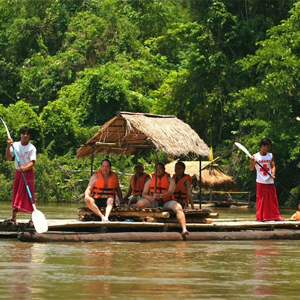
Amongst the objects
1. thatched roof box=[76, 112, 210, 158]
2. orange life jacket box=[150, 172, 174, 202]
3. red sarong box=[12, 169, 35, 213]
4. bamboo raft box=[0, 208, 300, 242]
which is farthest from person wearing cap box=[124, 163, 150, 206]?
red sarong box=[12, 169, 35, 213]

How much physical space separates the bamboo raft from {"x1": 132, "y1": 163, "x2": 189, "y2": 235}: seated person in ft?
0.59

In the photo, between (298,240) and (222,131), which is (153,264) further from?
(222,131)

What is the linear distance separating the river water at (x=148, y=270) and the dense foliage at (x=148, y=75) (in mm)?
14386

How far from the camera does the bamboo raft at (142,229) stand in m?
11.6

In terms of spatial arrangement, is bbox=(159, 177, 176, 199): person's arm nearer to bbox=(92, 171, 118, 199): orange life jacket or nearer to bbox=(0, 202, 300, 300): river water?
bbox=(92, 171, 118, 199): orange life jacket

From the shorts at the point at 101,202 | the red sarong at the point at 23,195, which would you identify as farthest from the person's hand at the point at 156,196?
the red sarong at the point at 23,195

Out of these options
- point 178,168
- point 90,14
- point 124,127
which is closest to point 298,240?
point 178,168

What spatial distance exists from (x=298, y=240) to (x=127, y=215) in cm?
247

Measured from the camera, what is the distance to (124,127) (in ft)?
43.4

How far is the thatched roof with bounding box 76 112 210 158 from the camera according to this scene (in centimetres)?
1267

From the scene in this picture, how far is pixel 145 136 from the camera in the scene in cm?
1367

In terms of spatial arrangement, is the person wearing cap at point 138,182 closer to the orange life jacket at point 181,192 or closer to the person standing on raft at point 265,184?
the orange life jacket at point 181,192

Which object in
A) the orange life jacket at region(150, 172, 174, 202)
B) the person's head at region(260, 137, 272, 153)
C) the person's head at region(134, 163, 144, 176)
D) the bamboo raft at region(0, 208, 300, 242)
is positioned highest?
the person's head at region(260, 137, 272, 153)

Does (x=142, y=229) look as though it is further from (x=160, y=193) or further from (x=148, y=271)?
(x=148, y=271)
